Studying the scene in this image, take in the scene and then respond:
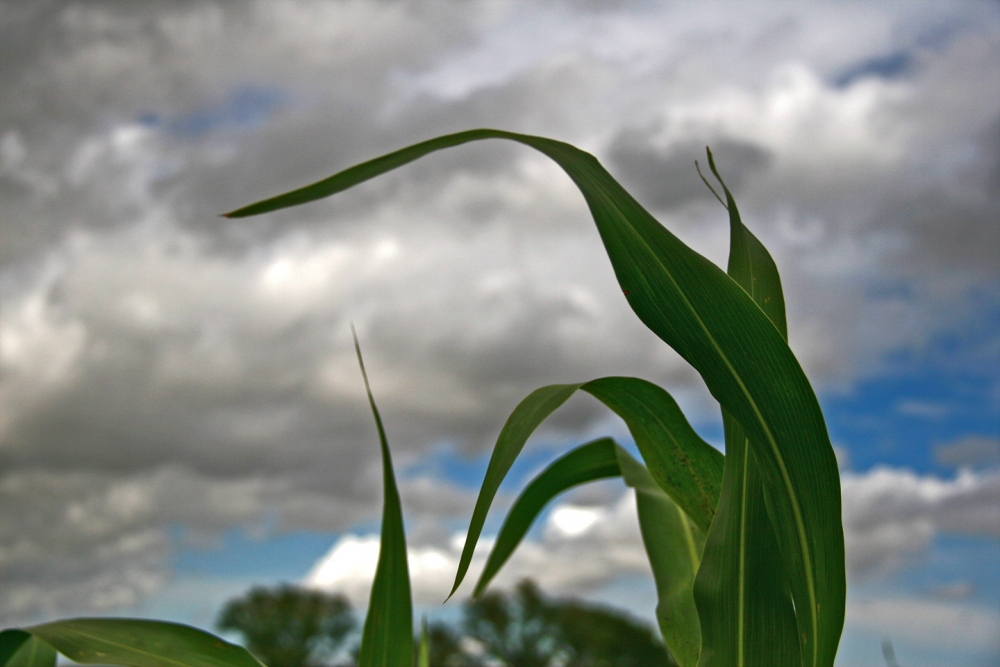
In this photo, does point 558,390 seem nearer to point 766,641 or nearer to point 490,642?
point 766,641

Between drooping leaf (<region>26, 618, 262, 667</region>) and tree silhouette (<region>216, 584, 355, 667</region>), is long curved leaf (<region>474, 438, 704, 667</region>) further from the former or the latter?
tree silhouette (<region>216, 584, 355, 667</region>)

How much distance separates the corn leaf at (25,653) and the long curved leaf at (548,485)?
445 millimetres

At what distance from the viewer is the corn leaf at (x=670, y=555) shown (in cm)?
73

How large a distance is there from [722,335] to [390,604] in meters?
0.30

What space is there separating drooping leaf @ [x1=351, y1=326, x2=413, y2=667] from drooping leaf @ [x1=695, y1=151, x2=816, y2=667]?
22 cm

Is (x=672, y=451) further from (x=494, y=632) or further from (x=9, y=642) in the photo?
(x=494, y=632)

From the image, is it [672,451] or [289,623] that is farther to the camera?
[289,623]

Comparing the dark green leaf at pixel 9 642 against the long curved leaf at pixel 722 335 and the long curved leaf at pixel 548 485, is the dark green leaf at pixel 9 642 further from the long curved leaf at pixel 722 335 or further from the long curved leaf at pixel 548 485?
the long curved leaf at pixel 722 335

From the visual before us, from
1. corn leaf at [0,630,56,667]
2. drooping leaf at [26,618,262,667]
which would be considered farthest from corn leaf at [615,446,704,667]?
corn leaf at [0,630,56,667]

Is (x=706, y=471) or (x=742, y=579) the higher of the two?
(x=706, y=471)

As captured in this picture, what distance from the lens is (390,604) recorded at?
54 cm

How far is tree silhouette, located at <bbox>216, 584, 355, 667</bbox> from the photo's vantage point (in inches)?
448

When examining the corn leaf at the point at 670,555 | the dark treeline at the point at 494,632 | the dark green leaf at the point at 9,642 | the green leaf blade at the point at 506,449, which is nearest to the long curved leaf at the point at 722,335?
the green leaf blade at the point at 506,449

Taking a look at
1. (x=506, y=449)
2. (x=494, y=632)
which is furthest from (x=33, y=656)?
(x=494, y=632)
